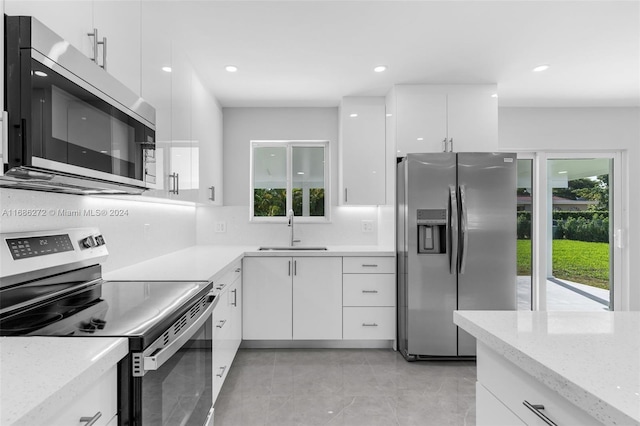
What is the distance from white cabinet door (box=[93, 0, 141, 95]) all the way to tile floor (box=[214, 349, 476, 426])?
1.91 metres

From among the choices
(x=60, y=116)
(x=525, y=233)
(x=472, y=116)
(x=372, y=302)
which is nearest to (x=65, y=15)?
(x=60, y=116)

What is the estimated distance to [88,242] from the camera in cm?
168

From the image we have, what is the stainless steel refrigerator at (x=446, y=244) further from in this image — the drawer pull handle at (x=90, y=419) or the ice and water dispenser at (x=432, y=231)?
the drawer pull handle at (x=90, y=419)

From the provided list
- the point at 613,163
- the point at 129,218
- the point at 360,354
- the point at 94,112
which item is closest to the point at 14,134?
the point at 94,112

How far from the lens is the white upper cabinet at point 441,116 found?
3.09m

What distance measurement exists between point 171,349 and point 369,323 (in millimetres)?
2230

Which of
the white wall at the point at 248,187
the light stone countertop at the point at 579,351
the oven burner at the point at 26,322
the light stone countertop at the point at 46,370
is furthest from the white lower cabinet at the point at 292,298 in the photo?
the light stone countertop at the point at 46,370

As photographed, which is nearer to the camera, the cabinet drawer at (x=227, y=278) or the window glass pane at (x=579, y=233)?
the cabinet drawer at (x=227, y=278)

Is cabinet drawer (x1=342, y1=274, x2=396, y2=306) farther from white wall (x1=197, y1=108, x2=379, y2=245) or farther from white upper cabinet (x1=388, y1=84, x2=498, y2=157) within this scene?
white upper cabinet (x1=388, y1=84, x2=498, y2=157)

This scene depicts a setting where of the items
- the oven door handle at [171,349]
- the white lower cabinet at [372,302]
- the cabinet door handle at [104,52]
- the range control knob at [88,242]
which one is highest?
the cabinet door handle at [104,52]

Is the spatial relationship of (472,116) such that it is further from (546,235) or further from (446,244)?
(546,235)

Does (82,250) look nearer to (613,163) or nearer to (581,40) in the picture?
(581,40)

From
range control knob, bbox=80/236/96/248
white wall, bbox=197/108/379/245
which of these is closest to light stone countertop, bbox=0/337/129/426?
range control knob, bbox=80/236/96/248

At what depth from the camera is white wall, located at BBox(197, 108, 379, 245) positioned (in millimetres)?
3695
